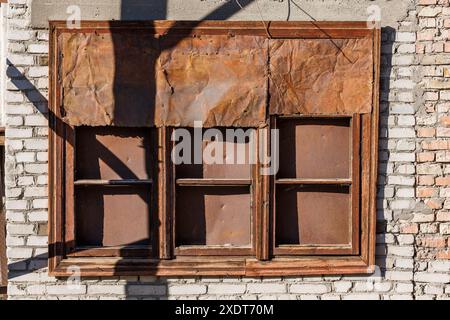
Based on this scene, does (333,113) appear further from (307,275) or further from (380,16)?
(307,275)

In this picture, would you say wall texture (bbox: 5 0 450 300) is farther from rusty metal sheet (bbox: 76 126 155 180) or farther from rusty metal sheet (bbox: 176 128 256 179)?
rusty metal sheet (bbox: 176 128 256 179)

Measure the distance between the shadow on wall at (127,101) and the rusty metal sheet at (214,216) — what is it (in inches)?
17.0

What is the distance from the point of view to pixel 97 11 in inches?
141

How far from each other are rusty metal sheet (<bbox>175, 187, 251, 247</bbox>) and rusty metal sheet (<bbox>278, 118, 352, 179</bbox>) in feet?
1.37

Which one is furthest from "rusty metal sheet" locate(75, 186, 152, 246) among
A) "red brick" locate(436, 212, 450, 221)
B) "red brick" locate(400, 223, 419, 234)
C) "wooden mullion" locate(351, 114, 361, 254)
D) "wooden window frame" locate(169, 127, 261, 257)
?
"red brick" locate(436, 212, 450, 221)

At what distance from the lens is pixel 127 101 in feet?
11.6

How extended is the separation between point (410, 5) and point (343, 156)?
127 centimetres

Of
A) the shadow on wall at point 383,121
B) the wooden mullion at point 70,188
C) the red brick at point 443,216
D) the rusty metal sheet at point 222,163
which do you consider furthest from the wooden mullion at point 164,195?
the red brick at point 443,216

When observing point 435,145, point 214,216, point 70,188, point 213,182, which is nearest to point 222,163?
point 213,182

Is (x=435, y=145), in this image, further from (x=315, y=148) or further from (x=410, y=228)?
(x=315, y=148)

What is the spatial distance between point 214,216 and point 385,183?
1357mm

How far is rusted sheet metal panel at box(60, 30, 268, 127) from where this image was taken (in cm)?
354

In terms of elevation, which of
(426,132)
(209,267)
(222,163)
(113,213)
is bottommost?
(209,267)

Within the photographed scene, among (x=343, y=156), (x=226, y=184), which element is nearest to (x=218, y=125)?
(x=226, y=184)
